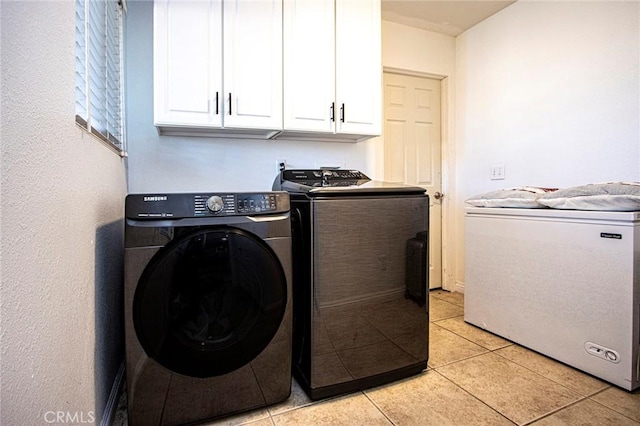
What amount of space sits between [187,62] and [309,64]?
27.6 inches

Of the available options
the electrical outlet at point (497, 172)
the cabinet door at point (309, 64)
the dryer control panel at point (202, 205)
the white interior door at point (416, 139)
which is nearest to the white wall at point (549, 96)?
the electrical outlet at point (497, 172)

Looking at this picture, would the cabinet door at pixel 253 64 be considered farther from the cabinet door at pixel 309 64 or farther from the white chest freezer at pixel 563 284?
the white chest freezer at pixel 563 284

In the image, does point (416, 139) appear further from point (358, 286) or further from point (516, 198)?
point (358, 286)

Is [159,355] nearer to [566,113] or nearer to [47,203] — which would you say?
[47,203]

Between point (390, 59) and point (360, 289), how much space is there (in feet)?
7.28

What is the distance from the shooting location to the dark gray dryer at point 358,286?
4.62ft

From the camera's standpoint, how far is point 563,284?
1712 mm

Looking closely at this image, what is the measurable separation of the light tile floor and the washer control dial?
0.89 metres

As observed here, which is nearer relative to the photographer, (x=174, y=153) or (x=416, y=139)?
(x=174, y=153)

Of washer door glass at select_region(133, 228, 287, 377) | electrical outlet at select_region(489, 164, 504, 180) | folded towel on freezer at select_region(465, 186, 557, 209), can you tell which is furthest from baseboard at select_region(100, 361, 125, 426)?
electrical outlet at select_region(489, 164, 504, 180)

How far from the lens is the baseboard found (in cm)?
121

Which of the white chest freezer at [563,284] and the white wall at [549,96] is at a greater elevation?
the white wall at [549,96]

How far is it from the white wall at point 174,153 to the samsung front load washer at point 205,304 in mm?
884

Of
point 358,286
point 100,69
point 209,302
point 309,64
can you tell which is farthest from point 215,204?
point 309,64
